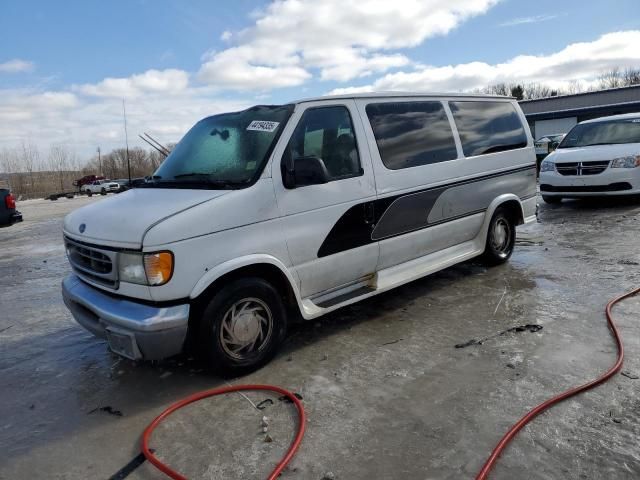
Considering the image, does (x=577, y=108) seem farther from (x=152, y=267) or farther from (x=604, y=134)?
(x=152, y=267)

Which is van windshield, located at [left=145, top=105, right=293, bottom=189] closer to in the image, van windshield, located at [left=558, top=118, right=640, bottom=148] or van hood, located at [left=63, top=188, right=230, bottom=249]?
van hood, located at [left=63, top=188, right=230, bottom=249]

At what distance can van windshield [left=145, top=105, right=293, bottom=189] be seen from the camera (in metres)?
3.71

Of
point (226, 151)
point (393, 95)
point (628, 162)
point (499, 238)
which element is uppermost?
point (393, 95)

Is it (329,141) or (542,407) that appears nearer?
(542,407)

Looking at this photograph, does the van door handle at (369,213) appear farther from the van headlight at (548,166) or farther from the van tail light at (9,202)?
the van tail light at (9,202)

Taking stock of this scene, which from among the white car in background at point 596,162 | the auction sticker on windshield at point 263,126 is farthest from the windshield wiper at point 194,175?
the white car in background at point 596,162

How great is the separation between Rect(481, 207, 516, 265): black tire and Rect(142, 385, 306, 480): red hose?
3.61m

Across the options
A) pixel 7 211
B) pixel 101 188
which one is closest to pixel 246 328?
pixel 7 211

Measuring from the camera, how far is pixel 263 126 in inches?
153

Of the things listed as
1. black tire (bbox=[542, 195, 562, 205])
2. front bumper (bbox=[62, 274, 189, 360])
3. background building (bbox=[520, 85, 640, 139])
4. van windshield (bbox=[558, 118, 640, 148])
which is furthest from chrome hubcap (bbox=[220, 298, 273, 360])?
background building (bbox=[520, 85, 640, 139])

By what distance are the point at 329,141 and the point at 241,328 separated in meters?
1.72

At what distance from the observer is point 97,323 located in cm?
354

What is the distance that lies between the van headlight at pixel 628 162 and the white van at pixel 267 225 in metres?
5.94

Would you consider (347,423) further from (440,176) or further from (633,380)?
(440,176)
